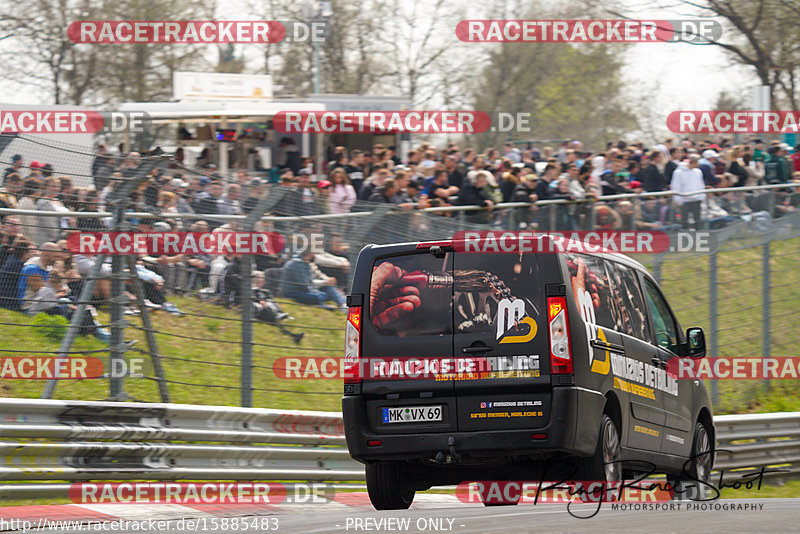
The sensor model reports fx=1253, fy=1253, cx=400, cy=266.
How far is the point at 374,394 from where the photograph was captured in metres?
8.50

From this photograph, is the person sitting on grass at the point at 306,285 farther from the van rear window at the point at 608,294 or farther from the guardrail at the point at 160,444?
the van rear window at the point at 608,294

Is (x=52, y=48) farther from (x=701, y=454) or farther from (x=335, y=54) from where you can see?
(x=701, y=454)

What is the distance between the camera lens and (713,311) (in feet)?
52.3

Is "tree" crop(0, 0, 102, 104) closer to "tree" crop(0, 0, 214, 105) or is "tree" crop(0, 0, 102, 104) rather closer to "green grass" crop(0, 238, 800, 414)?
"tree" crop(0, 0, 214, 105)

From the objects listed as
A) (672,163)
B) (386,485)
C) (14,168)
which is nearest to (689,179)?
(672,163)

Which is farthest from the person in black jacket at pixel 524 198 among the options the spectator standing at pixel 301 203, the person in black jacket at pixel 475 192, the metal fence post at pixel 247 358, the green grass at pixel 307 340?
the metal fence post at pixel 247 358

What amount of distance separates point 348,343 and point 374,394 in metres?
0.45

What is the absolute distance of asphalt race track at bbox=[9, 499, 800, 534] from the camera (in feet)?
22.0

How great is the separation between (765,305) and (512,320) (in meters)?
9.41

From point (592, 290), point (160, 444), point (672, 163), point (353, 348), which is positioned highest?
point (672, 163)

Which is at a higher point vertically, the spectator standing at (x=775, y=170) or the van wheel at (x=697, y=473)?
the spectator standing at (x=775, y=170)

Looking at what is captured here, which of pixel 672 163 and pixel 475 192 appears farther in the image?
pixel 672 163

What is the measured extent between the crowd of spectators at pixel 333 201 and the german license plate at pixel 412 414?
8.71 ft

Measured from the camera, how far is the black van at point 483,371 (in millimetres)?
8164
